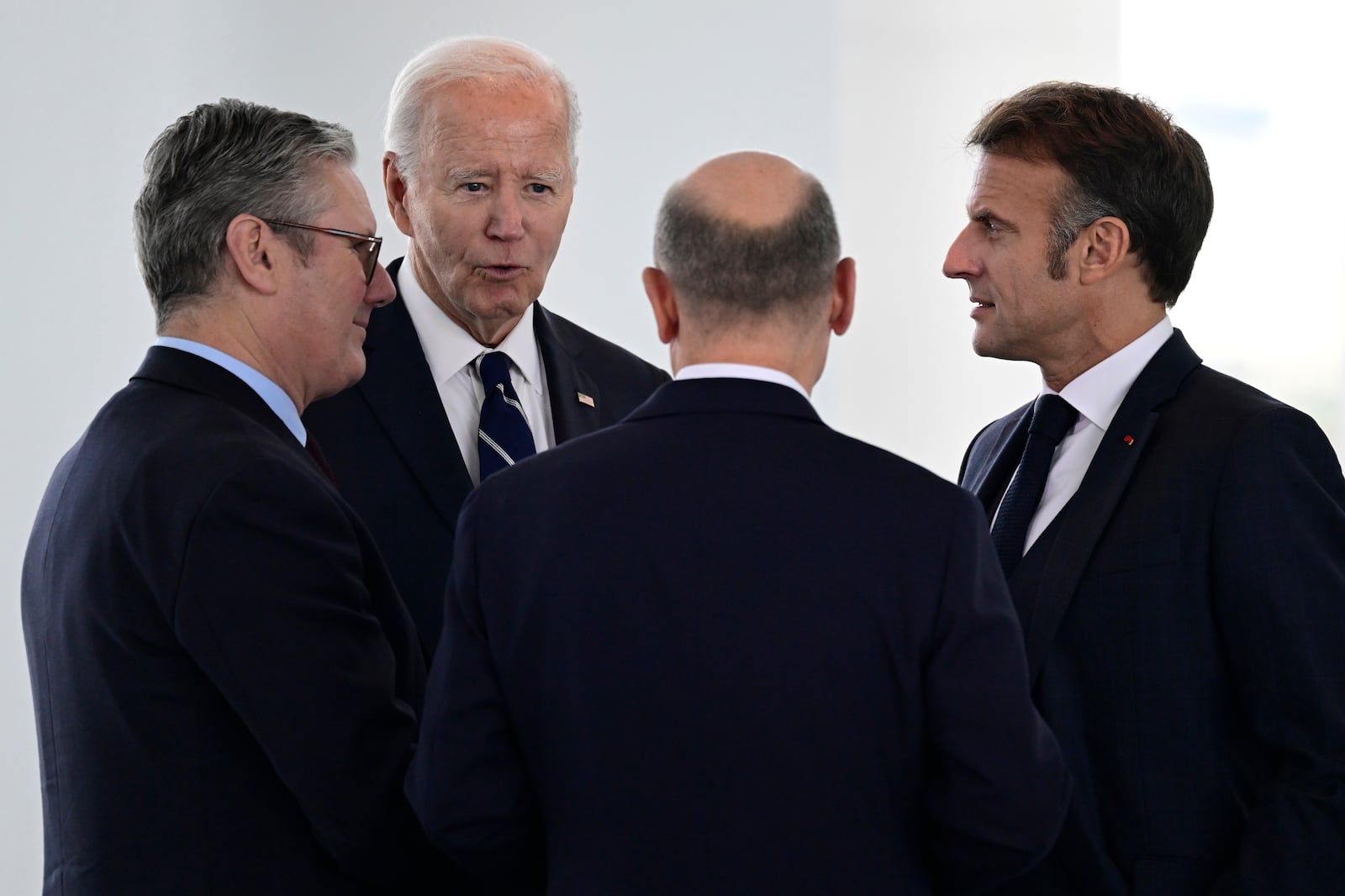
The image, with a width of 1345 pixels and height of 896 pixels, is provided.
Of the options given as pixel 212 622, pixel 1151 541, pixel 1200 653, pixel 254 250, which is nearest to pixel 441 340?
pixel 254 250

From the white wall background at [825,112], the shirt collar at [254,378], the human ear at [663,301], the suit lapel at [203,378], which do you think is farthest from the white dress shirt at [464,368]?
the white wall background at [825,112]

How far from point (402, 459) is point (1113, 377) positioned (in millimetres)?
1132

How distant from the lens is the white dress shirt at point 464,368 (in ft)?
7.57

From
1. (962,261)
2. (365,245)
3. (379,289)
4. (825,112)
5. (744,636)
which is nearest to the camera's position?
(744,636)

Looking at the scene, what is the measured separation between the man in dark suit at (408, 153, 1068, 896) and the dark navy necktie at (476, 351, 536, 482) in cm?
82

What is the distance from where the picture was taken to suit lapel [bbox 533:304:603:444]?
7.86 feet

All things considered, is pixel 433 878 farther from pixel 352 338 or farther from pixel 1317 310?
pixel 1317 310

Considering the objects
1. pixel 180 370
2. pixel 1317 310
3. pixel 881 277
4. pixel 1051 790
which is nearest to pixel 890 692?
pixel 1051 790

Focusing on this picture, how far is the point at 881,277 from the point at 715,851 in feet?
10.5

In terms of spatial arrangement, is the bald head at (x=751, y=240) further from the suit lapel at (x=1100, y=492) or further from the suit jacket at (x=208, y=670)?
the suit lapel at (x=1100, y=492)

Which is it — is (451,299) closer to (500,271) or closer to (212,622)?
(500,271)

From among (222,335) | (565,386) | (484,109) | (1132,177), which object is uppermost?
(484,109)

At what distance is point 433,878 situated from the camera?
182 cm

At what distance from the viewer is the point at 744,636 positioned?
133cm
